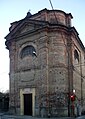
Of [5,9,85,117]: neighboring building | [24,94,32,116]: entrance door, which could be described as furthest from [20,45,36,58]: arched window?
[24,94,32,116]: entrance door

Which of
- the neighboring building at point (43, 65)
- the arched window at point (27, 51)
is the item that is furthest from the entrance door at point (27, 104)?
the arched window at point (27, 51)

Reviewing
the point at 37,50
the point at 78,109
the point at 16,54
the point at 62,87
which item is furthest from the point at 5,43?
the point at 78,109

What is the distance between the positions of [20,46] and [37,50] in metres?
3.18

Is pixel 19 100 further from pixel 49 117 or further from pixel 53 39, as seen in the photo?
pixel 53 39

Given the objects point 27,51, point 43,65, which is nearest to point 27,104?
point 43,65

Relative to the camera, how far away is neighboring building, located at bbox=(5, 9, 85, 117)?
82.4 feet

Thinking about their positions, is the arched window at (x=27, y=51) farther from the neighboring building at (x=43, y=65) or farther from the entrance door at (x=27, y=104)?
the entrance door at (x=27, y=104)

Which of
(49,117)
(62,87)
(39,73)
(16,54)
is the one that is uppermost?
(16,54)

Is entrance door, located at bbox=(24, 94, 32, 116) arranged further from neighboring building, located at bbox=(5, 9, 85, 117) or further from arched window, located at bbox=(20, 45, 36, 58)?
arched window, located at bbox=(20, 45, 36, 58)

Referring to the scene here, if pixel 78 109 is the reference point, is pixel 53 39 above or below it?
above

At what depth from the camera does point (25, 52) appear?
94.8ft

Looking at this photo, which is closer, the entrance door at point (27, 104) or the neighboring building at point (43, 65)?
the neighboring building at point (43, 65)

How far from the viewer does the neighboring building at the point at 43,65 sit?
25125mm

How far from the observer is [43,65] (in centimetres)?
2567
